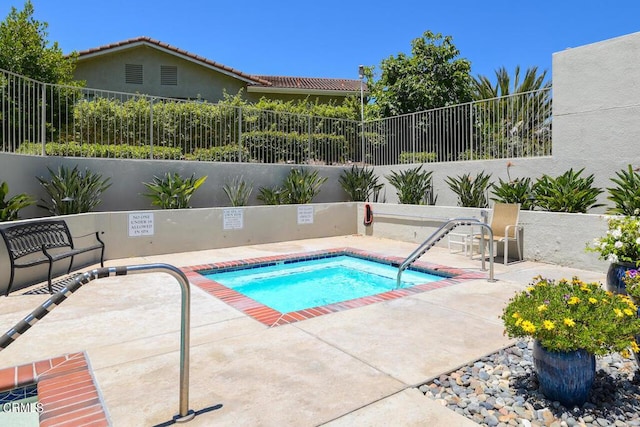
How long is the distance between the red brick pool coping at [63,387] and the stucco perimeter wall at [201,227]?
3.62 meters

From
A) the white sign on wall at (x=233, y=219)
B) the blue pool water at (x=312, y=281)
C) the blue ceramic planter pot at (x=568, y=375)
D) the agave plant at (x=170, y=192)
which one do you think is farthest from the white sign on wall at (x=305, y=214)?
the blue ceramic planter pot at (x=568, y=375)

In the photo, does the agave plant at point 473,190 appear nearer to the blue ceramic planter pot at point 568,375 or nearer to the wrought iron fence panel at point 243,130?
the wrought iron fence panel at point 243,130

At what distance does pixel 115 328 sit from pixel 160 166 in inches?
256

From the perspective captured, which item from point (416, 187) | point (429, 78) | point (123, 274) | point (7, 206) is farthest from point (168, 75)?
point (123, 274)

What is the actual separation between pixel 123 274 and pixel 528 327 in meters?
2.52

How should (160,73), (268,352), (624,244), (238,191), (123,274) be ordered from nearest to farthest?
(123,274)
(268,352)
(624,244)
(238,191)
(160,73)

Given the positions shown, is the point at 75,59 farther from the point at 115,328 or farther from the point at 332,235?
the point at 115,328

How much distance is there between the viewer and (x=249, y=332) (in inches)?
164

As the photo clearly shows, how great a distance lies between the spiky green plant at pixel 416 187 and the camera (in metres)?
11.1

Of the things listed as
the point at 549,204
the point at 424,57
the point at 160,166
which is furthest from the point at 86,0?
the point at 549,204

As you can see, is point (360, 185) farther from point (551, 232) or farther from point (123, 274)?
point (123, 274)

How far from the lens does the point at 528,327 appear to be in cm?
258

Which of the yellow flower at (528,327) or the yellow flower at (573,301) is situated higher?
the yellow flower at (573,301)

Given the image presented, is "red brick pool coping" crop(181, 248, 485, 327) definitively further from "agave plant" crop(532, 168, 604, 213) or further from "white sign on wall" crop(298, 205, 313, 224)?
"agave plant" crop(532, 168, 604, 213)
